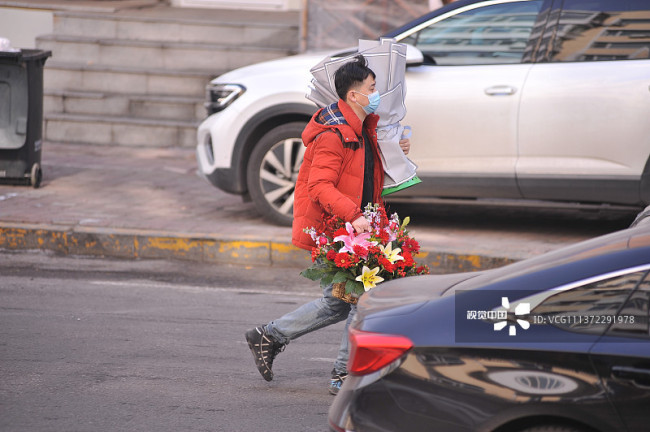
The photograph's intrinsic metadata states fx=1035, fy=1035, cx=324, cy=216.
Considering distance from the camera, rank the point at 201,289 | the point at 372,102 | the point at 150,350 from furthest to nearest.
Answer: the point at 201,289
the point at 150,350
the point at 372,102

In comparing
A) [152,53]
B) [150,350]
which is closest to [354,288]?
[150,350]

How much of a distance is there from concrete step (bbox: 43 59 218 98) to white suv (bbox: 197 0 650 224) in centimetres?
458

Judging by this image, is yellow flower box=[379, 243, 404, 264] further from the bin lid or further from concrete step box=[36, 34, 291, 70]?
concrete step box=[36, 34, 291, 70]

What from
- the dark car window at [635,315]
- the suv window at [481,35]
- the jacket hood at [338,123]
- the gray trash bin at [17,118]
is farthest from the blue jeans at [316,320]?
the gray trash bin at [17,118]

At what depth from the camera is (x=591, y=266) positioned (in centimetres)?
345

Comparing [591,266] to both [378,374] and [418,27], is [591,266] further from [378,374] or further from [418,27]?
[418,27]

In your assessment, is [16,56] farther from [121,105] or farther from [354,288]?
[354,288]

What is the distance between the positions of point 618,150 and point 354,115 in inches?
142

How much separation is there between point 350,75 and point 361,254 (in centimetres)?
90

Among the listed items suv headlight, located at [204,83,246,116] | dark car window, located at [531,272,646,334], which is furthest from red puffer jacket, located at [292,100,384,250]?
suv headlight, located at [204,83,246,116]

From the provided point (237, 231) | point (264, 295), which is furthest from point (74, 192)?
point (264, 295)

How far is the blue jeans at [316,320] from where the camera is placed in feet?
16.8

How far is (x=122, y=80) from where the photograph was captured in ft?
43.7

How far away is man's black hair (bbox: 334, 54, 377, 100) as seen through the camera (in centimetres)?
503
